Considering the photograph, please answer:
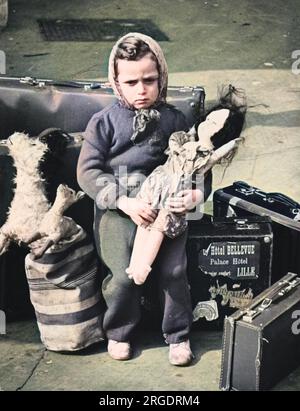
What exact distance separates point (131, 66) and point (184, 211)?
0.68 metres

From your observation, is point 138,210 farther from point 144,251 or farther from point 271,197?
point 271,197

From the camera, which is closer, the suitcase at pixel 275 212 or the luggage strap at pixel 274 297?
the luggage strap at pixel 274 297

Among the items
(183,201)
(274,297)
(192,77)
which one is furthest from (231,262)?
(192,77)

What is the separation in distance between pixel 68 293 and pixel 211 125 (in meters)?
1.01

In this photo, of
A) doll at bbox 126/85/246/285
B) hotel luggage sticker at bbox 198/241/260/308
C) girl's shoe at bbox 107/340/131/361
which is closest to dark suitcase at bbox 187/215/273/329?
hotel luggage sticker at bbox 198/241/260/308

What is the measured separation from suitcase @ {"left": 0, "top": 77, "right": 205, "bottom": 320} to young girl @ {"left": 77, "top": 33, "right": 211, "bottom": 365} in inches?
10.5

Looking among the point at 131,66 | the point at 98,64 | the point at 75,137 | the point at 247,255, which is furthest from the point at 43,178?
the point at 98,64

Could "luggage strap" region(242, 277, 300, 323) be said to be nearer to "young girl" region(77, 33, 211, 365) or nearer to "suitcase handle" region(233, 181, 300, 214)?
"young girl" region(77, 33, 211, 365)

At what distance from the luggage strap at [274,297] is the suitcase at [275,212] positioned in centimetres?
24

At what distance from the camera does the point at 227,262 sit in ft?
17.4

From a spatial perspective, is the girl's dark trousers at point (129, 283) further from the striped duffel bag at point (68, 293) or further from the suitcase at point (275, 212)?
the suitcase at point (275, 212)

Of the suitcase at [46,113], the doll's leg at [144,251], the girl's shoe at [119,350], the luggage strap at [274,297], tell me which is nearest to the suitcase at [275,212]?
the luggage strap at [274,297]

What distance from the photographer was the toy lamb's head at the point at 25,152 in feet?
16.9
